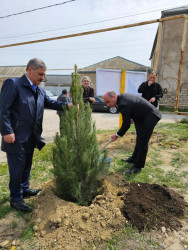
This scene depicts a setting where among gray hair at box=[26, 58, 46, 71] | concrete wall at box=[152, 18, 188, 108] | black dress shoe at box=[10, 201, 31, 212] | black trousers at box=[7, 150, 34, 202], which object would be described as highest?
concrete wall at box=[152, 18, 188, 108]

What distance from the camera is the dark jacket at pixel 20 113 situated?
2.45 meters

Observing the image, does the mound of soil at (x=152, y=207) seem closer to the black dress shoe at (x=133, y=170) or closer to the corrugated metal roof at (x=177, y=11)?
the black dress shoe at (x=133, y=170)

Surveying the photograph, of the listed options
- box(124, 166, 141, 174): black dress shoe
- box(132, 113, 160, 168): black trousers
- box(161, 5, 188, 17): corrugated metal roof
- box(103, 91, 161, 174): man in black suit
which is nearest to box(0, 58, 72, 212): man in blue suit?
box(103, 91, 161, 174): man in black suit

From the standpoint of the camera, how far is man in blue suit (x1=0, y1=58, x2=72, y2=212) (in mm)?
2461

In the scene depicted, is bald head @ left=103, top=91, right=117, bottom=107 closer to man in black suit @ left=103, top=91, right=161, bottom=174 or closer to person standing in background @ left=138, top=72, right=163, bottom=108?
man in black suit @ left=103, top=91, right=161, bottom=174

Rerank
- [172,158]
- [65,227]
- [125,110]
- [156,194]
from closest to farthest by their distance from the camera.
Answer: [65,227]
[156,194]
[125,110]
[172,158]

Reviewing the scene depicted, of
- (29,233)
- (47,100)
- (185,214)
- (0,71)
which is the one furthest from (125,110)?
(0,71)

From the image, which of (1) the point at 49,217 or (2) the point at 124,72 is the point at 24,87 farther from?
(2) the point at 124,72

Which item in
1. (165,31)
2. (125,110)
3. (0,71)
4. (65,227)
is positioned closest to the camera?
(65,227)

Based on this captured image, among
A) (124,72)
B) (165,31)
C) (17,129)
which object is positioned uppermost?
(165,31)

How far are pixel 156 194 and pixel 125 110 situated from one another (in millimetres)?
1520

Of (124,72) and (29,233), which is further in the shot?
(124,72)

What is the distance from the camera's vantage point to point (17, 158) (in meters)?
2.67

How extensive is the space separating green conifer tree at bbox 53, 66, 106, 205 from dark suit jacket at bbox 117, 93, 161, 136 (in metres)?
1.04
